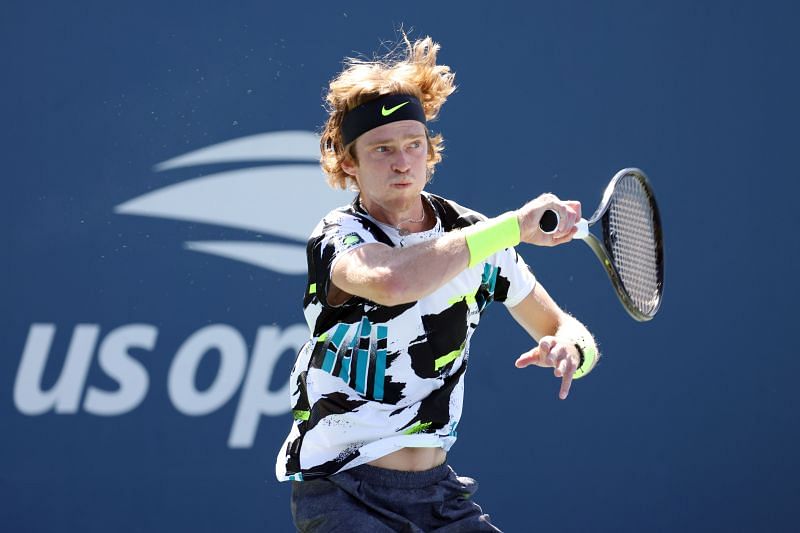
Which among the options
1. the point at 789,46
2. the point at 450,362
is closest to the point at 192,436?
the point at 450,362

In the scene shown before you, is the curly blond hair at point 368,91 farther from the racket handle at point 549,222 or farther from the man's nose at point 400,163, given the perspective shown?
the racket handle at point 549,222

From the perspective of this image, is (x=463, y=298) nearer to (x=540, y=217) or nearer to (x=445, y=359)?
(x=445, y=359)

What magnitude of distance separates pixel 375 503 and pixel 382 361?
12.9 inches

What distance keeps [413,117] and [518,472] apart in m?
2.29

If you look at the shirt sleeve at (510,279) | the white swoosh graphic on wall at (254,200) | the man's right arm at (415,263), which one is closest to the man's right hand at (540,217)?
the man's right arm at (415,263)

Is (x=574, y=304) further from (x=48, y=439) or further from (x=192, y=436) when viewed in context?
(x=48, y=439)

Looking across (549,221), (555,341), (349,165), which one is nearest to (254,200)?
(349,165)

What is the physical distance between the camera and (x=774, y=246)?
5023mm

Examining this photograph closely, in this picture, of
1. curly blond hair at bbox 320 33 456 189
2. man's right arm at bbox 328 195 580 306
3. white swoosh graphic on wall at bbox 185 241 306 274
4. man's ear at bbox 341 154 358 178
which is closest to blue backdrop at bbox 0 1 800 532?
white swoosh graphic on wall at bbox 185 241 306 274

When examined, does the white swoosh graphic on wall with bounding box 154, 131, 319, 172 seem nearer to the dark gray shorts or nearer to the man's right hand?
the dark gray shorts

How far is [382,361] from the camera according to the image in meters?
2.72

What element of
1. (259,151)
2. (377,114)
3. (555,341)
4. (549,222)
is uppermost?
(259,151)

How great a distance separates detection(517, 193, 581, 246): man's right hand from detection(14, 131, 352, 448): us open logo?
212cm

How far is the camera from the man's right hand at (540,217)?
99.4 inches
